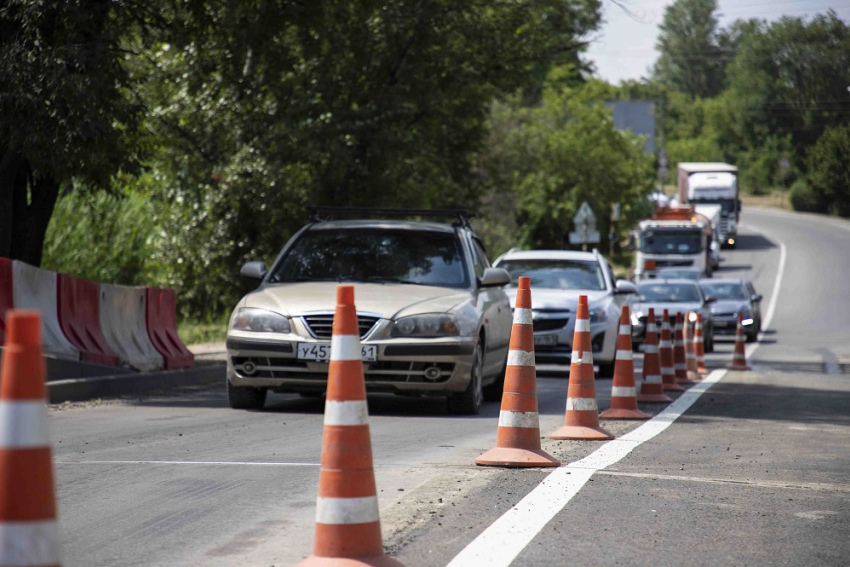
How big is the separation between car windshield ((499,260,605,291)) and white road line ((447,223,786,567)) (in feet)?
25.4

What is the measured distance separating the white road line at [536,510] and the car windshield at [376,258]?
2.76 metres

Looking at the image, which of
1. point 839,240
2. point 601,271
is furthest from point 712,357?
point 839,240

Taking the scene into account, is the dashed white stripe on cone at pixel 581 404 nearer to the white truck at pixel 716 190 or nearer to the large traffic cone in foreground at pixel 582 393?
the large traffic cone in foreground at pixel 582 393

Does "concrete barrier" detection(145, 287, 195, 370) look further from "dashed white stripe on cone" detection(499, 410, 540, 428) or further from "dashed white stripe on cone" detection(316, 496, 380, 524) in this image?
"dashed white stripe on cone" detection(316, 496, 380, 524)

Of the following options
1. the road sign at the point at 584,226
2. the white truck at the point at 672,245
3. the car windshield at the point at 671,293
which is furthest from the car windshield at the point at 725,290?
the white truck at the point at 672,245

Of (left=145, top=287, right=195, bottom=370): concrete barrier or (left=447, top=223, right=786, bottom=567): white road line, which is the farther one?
(left=145, top=287, right=195, bottom=370): concrete barrier

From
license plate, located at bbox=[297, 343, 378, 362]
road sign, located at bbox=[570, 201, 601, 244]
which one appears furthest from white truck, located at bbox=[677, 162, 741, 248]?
license plate, located at bbox=[297, 343, 378, 362]

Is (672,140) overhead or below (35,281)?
overhead

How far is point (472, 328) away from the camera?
10820 millimetres

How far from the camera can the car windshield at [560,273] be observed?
18.1 meters

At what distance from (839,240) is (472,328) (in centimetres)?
7358

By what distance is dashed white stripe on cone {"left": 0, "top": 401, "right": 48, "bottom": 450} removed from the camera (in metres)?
2.93

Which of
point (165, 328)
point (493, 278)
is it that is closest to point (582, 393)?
point (493, 278)

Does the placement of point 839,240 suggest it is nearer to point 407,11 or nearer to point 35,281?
point 407,11
